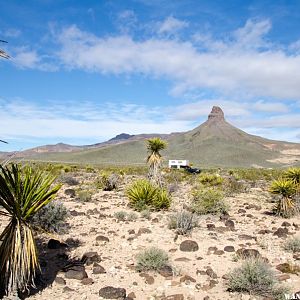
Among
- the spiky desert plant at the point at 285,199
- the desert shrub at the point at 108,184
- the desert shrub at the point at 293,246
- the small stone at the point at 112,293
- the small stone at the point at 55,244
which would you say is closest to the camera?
the small stone at the point at 112,293

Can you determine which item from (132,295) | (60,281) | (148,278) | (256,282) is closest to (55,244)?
(60,281)

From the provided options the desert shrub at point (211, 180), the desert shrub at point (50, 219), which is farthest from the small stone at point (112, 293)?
the desert shrub at point (211, 180)

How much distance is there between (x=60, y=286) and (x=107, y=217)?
675 cm

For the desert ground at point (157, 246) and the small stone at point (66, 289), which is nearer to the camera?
the small stone at point (66, 289)

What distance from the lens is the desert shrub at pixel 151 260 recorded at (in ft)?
26.8

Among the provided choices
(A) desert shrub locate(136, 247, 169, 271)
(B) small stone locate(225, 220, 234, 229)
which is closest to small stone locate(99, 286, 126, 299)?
(A) desert shrub locate(136, 247, 169, 271)

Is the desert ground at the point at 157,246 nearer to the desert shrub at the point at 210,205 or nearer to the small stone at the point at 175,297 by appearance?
the small stone at the point at 175,297

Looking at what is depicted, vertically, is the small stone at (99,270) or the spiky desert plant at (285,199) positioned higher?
the spiky desert plant at (285,199)

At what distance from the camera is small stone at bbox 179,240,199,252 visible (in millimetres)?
9750

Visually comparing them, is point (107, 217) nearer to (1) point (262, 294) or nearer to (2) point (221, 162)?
(1) point (262, 294)

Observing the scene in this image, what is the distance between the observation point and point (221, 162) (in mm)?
129000

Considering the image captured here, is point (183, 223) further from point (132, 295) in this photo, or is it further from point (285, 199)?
point (285, 199)

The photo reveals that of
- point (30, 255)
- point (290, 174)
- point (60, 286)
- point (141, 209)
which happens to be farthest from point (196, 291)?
point (290, 174)

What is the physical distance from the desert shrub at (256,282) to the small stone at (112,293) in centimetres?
211
